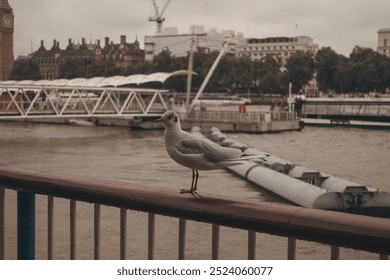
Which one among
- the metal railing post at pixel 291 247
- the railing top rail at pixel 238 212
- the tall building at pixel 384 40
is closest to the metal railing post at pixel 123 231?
the railing top rail at pixel 238 212

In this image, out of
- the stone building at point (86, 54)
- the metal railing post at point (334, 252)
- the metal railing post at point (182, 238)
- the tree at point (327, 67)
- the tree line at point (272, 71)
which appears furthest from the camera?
the stone building at point (86, 54)

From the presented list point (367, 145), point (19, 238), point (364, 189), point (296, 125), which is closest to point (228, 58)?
point (296, 125)

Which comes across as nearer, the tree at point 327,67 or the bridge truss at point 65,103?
the bridge truss at point 65,103

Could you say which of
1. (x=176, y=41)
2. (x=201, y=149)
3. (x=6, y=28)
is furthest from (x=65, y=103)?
(x=176, y=41)

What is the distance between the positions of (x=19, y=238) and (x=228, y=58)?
2662 inches

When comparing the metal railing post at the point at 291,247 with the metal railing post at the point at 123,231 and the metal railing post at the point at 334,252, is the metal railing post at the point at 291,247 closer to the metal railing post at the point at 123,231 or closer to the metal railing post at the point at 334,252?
the metal railing post at the point at 334,252

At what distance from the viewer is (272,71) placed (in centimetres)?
7125

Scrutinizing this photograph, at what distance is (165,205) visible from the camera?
1599 mm

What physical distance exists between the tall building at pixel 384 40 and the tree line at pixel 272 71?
477 inches

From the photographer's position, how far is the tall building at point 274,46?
95.2m

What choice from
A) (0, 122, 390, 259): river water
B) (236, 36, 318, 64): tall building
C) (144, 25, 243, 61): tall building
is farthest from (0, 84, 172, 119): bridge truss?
(236, 36, 318, 64): tall building
